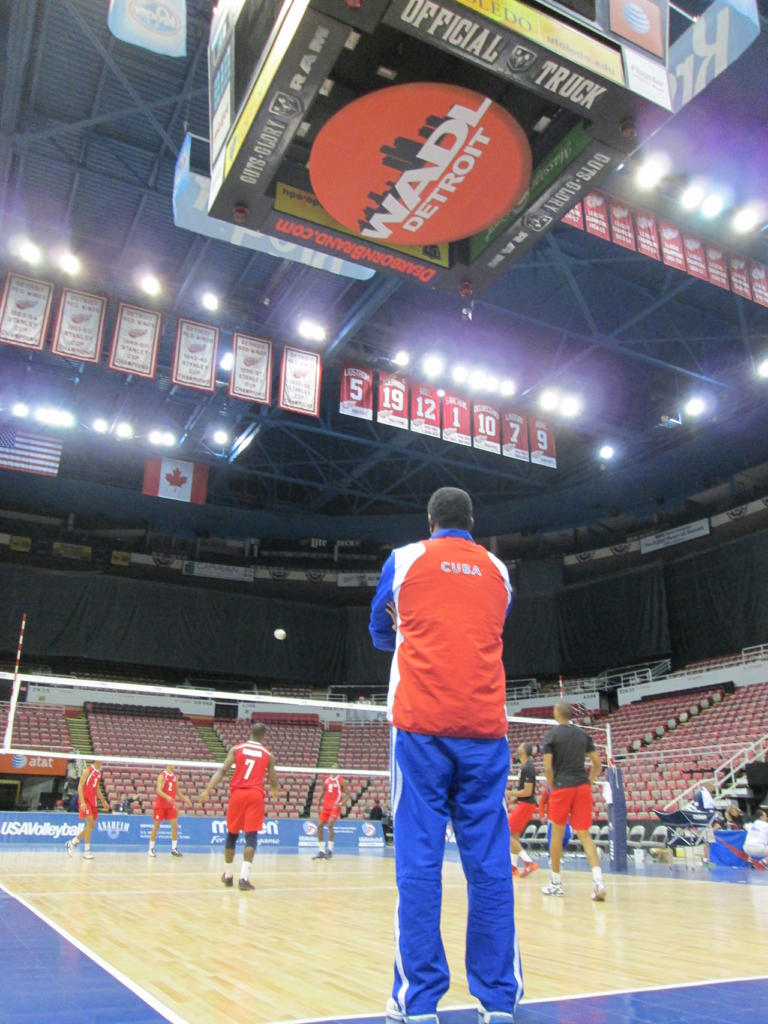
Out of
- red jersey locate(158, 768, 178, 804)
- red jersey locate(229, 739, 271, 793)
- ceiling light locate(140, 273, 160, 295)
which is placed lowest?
red jersey locate(158, 768, 178, 804)

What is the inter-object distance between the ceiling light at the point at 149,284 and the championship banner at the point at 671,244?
450 inches

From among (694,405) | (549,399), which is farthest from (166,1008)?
(694,405)

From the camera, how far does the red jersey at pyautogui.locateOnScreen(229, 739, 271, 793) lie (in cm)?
799

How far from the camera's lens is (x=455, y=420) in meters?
20.0

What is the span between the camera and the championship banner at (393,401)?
62.8ft

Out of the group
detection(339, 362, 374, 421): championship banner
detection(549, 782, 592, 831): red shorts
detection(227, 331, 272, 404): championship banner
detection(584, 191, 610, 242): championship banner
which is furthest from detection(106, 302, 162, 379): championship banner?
detection(549, 782, 592, 831): red shorts

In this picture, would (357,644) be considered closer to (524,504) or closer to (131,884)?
(524,504)

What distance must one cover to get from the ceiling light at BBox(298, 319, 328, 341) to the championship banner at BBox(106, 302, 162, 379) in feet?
11.4

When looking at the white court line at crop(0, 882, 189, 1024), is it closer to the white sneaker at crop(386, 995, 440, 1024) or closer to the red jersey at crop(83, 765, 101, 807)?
the white sneaker at crop(386, 995, 440, 1024)

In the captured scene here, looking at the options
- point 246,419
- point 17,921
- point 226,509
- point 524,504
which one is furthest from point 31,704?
point 17,921

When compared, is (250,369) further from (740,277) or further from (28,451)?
(740,277)

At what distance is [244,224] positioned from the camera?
598 centimetres

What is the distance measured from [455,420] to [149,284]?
8.55 m

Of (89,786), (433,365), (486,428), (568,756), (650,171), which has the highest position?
(650,171)
